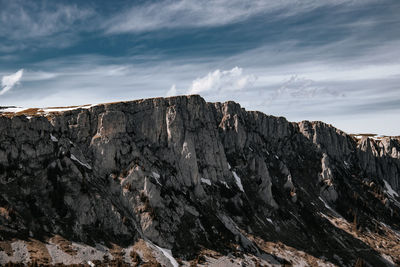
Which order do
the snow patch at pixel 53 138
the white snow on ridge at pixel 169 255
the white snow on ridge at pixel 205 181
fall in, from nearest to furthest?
the white snow on ridge at pixel 169 255 < the snow patch at pixel 53 138 < the white snow on ridge at pixel 205 181

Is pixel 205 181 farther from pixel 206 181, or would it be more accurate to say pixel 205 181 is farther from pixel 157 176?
pixel 157 176

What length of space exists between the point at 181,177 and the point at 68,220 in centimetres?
4238

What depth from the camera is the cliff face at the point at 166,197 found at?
265 ft

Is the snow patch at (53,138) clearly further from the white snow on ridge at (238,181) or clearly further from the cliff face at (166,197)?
the white snow on ridge at (238,181)

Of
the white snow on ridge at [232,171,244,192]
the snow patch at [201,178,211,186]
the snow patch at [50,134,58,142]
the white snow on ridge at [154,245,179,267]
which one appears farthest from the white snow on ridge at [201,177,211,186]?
the snow patch at [50,134,58,142]

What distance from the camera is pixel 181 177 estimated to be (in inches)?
4488

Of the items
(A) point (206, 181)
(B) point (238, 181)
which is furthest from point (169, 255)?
(B) point (238, 181)

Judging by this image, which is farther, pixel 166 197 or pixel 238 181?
pixel 238 181

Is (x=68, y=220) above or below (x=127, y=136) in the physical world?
below

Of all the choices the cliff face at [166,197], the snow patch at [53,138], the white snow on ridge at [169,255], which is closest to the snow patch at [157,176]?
the cliff face at [166,197]

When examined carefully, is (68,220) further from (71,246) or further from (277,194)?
(277,194)

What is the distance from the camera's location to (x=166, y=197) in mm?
100812

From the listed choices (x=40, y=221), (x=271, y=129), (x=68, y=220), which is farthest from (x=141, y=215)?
(x=271, y=129)

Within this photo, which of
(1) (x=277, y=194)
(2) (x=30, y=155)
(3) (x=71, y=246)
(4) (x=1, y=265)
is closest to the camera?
(4) (x=1, y=265)
